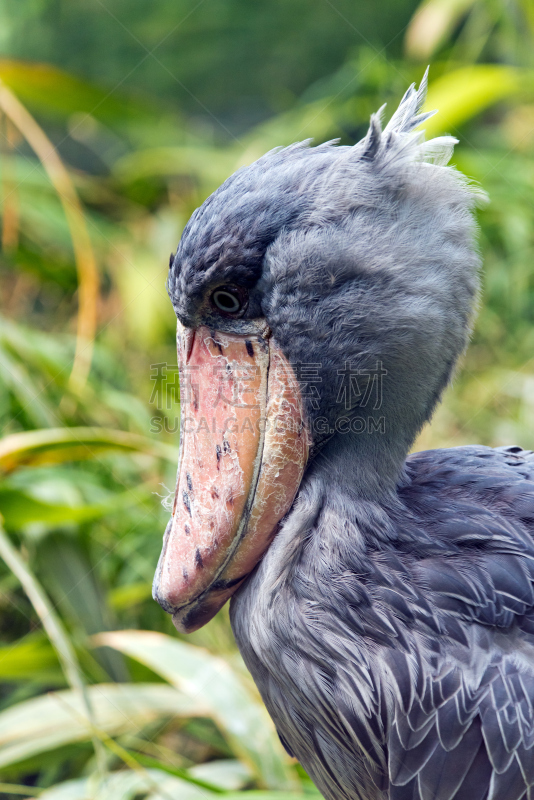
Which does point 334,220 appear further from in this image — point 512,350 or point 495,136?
point 495,136

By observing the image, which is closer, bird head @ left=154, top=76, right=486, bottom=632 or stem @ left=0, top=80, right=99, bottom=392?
bird head @ left=154, top=76, right=486, bottom=632

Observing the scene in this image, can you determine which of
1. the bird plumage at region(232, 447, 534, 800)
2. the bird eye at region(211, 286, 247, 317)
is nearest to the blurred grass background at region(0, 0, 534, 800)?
the bird plumage at region(232, 447, 534, 800)

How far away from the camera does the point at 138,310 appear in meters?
3.20

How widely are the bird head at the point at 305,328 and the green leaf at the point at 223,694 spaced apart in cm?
65

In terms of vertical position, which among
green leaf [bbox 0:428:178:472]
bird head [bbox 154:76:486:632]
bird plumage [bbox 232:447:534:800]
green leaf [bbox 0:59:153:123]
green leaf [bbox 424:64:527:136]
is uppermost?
green leaf [bbox 0:59:153:123]

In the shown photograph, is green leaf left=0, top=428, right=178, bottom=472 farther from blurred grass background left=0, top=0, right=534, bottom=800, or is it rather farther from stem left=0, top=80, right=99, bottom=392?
stem left=0, top=80, right=99, bottom=392

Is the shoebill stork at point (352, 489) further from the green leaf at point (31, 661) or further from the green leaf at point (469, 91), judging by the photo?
the green leaf at point (469, 91)

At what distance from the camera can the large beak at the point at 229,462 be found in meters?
0.93

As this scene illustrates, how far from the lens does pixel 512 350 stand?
321 cm

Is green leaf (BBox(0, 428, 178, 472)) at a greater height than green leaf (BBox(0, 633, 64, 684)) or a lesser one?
greater

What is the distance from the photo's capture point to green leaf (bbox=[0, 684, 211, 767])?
1560 mm

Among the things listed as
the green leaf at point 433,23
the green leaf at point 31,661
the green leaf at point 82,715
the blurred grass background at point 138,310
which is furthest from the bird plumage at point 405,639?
the green leaf at point 433,23

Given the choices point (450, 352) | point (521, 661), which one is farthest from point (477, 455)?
point (521, 661)

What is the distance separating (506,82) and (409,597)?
2.77m
